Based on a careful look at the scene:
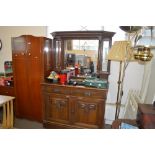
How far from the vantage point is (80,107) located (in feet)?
7.82

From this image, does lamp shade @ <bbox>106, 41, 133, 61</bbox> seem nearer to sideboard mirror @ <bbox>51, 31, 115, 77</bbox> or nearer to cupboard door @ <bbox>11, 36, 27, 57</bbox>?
sideboard mirror @ <bbox>51, 31, 115, 77</bbox>

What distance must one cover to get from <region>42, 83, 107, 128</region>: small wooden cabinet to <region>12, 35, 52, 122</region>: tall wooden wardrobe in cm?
23

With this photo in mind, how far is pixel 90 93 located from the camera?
2271mm

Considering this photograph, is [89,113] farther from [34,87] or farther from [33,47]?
[33,47]

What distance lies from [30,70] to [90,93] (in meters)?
1.18

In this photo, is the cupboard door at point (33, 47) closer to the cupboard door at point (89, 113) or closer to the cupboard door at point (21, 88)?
the cupboard door at point (21, 88)

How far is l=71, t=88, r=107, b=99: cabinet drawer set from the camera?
7.30 ft

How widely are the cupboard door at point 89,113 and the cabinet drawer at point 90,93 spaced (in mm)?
77

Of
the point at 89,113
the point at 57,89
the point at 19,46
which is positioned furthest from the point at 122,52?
the point at 19,46

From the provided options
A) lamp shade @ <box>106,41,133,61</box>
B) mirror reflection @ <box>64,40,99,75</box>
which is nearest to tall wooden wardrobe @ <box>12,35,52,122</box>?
mirror reflection @ <box>64,40,99,75</box>

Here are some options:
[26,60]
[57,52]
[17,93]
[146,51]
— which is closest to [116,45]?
[146,51]
